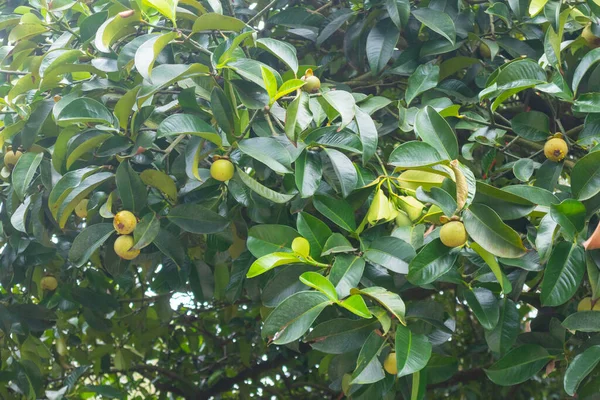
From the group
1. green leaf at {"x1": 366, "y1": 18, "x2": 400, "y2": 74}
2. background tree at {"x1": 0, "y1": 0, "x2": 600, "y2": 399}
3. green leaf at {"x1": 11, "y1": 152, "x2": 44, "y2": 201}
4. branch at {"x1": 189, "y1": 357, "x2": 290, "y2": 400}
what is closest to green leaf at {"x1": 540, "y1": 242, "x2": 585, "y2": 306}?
background tree at {"x1": 0, "y1": 0, "x2": 600, "y2": 399}

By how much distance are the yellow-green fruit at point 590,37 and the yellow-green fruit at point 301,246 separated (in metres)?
0.74

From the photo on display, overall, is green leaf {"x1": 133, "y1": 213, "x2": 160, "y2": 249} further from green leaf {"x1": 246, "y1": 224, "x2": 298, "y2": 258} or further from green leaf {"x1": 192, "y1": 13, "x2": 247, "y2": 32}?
green leaf {"x1": 192, "y1": 13, "x2": 247, "y2": 32}

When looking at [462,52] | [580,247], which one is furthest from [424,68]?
[580,247]

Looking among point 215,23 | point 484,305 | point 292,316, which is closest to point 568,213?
point 484,305

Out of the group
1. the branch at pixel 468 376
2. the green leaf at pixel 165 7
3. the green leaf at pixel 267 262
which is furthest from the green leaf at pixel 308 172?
the branch at pixel 468 376

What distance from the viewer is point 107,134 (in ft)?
3.91

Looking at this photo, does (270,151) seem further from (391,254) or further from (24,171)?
(24,171)

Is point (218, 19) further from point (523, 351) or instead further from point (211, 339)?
point (211, 339)

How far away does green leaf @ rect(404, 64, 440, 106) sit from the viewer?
1368 mm

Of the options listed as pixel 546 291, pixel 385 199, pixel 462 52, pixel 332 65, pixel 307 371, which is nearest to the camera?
pixel 546 291

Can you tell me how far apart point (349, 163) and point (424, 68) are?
0.40 meters

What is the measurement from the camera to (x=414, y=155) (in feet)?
3.45

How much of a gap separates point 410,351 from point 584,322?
284mm

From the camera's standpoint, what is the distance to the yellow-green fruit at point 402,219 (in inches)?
44.8
